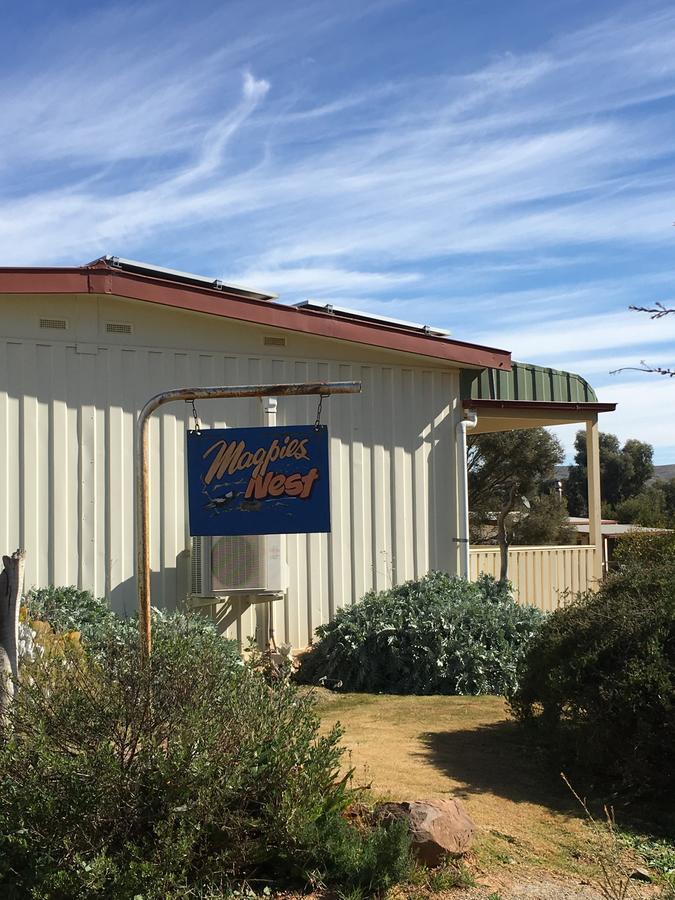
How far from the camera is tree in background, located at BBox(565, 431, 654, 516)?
4744 cm

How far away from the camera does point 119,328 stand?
9.58 m

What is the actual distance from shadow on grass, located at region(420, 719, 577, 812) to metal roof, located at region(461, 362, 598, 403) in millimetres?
5415

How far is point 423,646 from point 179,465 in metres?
2.92

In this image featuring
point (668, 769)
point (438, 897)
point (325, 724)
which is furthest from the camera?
point (325, 724)

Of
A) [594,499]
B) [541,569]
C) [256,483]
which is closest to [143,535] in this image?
[256,483]

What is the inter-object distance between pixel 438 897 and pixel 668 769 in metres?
2.15

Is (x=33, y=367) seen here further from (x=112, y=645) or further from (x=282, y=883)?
(x=282, y=883)

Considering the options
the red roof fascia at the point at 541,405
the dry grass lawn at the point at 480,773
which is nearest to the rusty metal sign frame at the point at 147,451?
the dry grass lawn at the point at 480,773

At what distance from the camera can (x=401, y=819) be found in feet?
16.2

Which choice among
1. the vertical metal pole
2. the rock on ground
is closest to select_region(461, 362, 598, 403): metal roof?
the vertical metal pole

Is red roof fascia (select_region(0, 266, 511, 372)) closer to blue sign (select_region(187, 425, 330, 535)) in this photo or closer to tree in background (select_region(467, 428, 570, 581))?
blue sign (select_region(187, 425, 330, 535))

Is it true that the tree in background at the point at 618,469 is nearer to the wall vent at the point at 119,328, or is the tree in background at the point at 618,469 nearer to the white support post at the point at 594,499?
the white support post at the point at 594,499

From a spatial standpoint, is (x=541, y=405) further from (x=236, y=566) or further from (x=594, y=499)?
(x=236, y=566)

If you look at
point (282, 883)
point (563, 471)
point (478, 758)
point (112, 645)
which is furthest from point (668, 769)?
point (563, 471)
